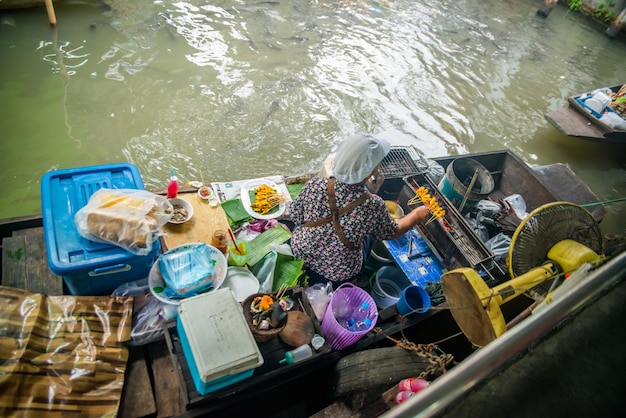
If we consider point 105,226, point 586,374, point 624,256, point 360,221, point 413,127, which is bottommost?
point 413,127

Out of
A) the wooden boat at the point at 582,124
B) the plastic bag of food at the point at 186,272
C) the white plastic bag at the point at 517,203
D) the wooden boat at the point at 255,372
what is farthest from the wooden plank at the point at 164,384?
the wooden boat at the point at 582,124

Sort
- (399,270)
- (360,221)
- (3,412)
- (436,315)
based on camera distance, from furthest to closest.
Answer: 1. (399,270)
2. (436,315)
3. (360,221)
4. (3,412)

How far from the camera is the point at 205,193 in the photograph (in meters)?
3.88

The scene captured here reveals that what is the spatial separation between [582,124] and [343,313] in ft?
25.4

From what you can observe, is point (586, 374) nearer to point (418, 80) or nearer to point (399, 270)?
point (399, 270)

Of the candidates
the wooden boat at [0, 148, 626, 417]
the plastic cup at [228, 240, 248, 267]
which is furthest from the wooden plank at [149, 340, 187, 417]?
the plastic cup at [228, 240, 248, 267]

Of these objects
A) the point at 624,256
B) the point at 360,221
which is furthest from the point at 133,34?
the point at 624,256

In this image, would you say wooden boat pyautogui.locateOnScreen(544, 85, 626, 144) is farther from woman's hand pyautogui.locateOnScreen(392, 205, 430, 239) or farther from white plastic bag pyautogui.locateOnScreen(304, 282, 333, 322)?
white plastic bag pyautogui.locateOnScreen(304, 282, 333, 322)

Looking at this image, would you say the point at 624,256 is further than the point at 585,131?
No

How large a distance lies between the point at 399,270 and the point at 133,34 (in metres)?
7.86

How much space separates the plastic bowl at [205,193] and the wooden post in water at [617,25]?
1759 cm

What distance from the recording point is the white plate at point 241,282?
3.28m

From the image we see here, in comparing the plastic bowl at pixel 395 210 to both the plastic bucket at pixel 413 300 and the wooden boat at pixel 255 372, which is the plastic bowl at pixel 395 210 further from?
the plastic bucket at pixel 413 300

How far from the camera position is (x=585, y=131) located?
7582 mm
